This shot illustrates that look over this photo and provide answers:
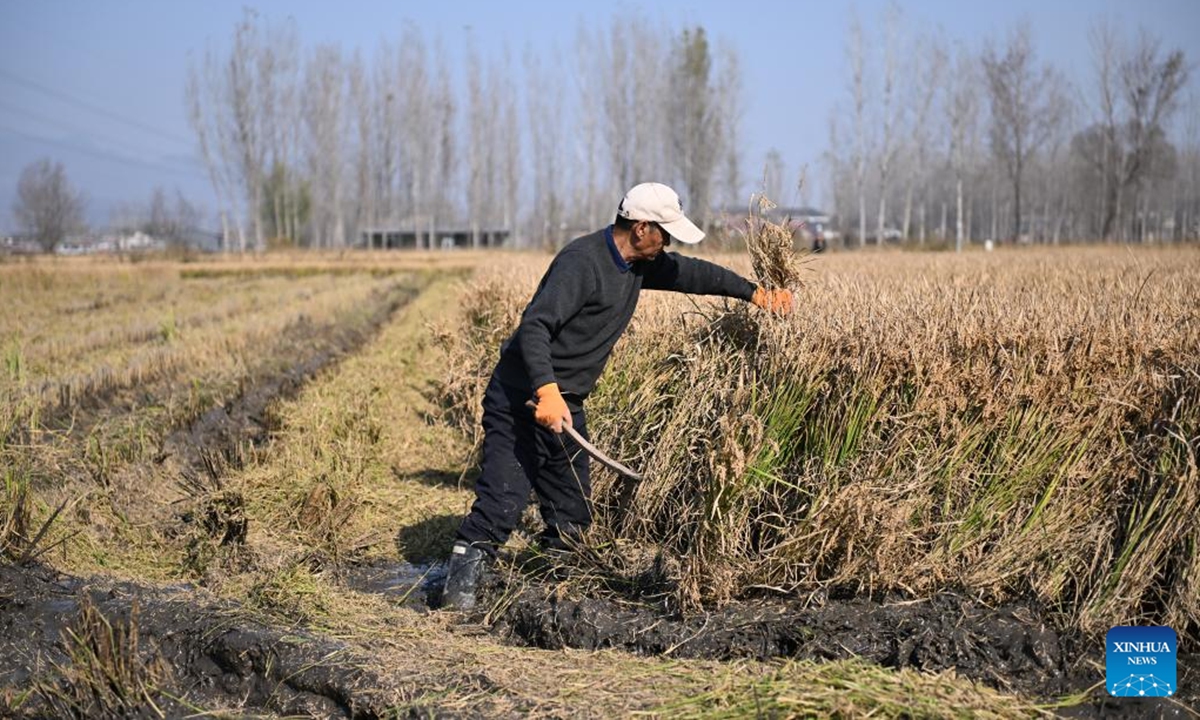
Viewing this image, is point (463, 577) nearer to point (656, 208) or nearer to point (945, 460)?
point (656, 208)

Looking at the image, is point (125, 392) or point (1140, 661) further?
point (125, 392)

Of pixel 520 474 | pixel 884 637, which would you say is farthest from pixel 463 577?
pixel 884 637

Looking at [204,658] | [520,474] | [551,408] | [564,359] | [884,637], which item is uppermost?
[564,359]

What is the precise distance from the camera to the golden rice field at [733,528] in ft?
11.6

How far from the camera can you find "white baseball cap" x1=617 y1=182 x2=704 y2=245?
14.2 feet

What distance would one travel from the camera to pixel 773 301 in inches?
187

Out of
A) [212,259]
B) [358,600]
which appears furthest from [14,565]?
[212,259]

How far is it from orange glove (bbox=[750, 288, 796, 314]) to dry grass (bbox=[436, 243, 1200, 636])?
8 centimetres

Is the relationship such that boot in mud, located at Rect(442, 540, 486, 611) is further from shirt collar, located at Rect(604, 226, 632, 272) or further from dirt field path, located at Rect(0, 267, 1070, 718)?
shirt collar, located at Rect(604, 226, 632, 272)

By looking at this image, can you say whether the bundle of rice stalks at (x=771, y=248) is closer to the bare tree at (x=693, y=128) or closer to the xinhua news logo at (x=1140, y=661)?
the xinhua news logo at (x=1140, y=661)

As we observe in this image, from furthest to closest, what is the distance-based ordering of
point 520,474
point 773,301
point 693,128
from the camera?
point 693,128, point 773,301, point 520,474

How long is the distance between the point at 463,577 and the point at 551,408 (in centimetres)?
86

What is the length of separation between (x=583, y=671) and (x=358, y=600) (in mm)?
1319

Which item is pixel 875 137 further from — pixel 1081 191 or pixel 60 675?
pixel 60 675
